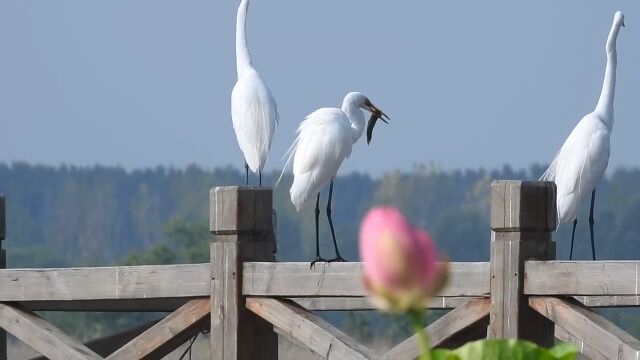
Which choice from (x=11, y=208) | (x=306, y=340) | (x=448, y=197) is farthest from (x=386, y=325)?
(x=306, y=340)

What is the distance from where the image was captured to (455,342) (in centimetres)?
509

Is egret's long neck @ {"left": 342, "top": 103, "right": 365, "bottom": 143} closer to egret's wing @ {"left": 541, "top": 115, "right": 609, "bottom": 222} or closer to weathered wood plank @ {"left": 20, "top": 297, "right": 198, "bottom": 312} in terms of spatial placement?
egret's wing @ {"left": 541, "top": 115, "right": 609, "bottom": 222}

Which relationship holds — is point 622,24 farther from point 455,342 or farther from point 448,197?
point 448,197

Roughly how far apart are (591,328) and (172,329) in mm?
1617

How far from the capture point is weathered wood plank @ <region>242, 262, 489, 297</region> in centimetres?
501

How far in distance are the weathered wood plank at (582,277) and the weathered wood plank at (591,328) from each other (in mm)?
47


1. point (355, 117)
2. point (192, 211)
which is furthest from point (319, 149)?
point (192, 211)

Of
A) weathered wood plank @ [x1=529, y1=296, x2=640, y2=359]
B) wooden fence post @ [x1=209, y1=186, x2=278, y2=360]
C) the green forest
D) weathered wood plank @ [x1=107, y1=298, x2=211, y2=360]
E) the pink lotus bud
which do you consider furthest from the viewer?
the green forest

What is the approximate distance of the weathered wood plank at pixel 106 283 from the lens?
5621mm

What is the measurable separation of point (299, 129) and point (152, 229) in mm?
95337

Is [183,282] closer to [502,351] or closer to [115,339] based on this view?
[115,339]

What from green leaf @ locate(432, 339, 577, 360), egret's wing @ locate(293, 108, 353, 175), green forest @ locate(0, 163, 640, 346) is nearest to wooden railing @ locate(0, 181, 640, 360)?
egret's wing @ locate(293, 108, 353, 175)

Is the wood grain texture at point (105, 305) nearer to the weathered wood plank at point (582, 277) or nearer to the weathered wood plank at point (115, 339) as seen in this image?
the weathered wood plank at point (115, 339)

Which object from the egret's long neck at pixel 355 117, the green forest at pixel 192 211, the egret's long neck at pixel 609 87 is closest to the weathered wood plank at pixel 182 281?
the egret's long neck at pixel 355 117
